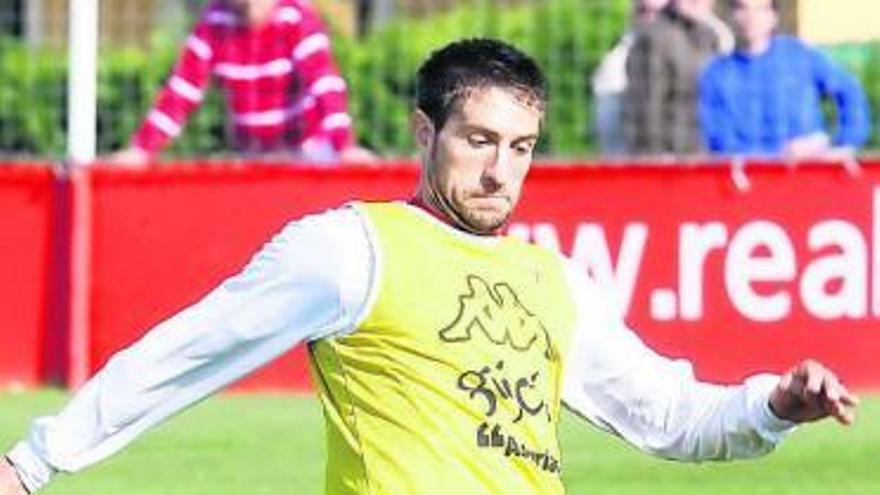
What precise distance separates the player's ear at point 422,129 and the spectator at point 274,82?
343 inches

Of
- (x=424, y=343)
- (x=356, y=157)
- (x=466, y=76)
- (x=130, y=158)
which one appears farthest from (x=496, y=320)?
(x=130, y=158)

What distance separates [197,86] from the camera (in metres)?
15.1

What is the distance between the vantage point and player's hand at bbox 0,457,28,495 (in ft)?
18.2

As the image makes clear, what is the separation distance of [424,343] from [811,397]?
743mm

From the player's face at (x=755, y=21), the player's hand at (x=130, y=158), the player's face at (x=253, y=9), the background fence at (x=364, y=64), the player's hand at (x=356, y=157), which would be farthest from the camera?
the background fence at (x=364, y=64)

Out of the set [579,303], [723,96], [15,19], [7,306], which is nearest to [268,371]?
[7,306]

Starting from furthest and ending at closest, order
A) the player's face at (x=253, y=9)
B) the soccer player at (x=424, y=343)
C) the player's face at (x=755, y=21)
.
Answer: the player's face at (x=755, y=21)
the player's face at (x=253, y=9)
the soccer player at (x=424, y=343)

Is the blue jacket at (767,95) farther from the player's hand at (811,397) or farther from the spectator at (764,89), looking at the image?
the player's hand at (811,397)

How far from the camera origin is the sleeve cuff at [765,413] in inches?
231

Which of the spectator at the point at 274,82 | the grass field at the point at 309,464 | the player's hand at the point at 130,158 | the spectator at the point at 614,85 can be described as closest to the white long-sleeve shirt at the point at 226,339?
the grass field at the point at 309,464

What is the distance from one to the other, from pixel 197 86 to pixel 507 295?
933 cm

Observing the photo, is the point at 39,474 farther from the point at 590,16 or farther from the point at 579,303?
the point at 590,16

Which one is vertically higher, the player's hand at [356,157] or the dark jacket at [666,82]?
the dark jacket at [666,82]

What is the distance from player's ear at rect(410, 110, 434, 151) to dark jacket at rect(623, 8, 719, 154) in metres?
9.17
